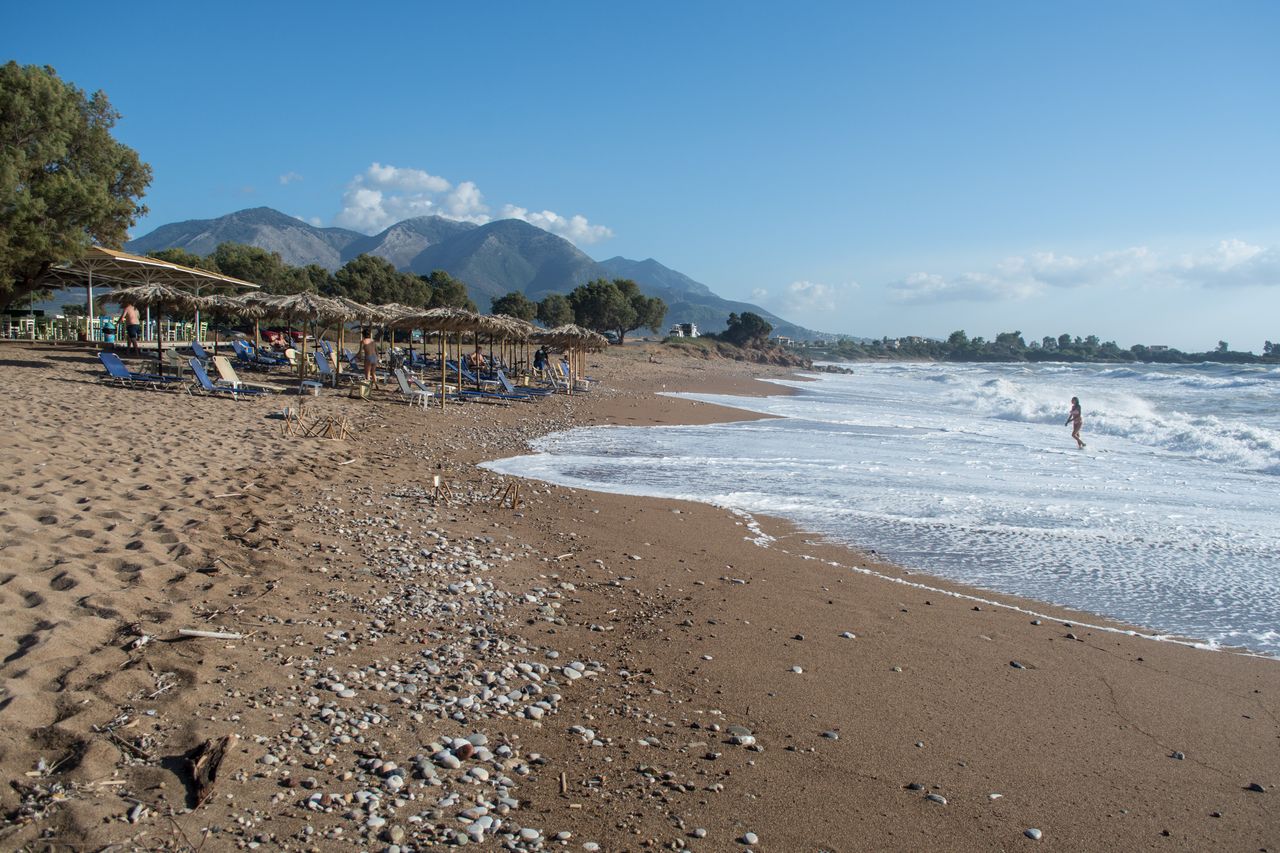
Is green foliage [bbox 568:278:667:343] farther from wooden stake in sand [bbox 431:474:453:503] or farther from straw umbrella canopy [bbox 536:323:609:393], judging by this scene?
wooden stake in sand [bbox 431:474:453:503]

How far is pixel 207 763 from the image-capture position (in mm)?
2947

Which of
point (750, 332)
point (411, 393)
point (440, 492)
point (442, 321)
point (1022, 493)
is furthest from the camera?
point (750, 332)

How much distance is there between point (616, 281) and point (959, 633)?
67440 millimetres

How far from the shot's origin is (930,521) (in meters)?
8.86

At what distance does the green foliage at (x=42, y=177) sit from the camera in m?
16.1

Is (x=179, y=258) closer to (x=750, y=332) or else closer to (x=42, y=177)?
(x=42, y=177)

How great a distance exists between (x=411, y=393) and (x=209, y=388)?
3.94 metres

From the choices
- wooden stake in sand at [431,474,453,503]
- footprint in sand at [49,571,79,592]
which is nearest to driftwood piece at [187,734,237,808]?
footprint in sand at [49,571,79,592]

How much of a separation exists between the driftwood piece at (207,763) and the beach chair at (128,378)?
1318cm

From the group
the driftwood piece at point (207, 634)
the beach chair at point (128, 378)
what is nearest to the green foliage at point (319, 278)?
the beach chair at point (128, 378)

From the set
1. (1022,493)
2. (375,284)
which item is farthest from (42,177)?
(375,284)

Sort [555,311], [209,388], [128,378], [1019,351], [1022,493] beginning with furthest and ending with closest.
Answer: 1. [1019,351]
2. [555,311]
3. [128,378]
4. [209,388]
5. [1022,493]

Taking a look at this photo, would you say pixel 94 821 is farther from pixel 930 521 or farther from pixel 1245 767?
pixel 930 521

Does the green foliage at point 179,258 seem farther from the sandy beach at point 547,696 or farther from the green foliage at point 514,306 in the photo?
the sandy beach at point 547,696
